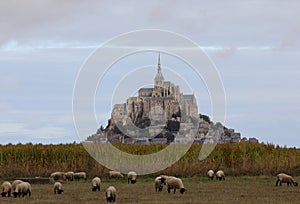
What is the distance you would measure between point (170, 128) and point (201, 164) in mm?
23597

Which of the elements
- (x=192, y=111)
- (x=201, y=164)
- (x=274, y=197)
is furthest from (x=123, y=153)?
(x=274, y=197)

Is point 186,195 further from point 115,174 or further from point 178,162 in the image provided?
point 178,162

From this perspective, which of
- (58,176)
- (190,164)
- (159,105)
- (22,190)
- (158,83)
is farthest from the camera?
(159,105)

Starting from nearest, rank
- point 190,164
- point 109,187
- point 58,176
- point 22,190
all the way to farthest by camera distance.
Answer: point 109,187 → point 22,190 → point 58,176 → point 190,164

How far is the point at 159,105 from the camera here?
226 ft

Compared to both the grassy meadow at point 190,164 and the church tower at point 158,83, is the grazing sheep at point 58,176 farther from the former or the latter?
the church tower at point 158,83

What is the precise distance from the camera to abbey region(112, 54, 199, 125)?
56281 millimetres

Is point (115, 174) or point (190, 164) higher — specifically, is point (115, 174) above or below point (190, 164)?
below

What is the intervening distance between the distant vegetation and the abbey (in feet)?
30.7

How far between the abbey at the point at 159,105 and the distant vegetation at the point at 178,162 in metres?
9.37

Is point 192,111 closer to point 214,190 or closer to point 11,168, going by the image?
point 11,168

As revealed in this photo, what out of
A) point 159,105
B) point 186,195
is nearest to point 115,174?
point 186,195

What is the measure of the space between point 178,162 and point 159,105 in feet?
85.8

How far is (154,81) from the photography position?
54.3 m
